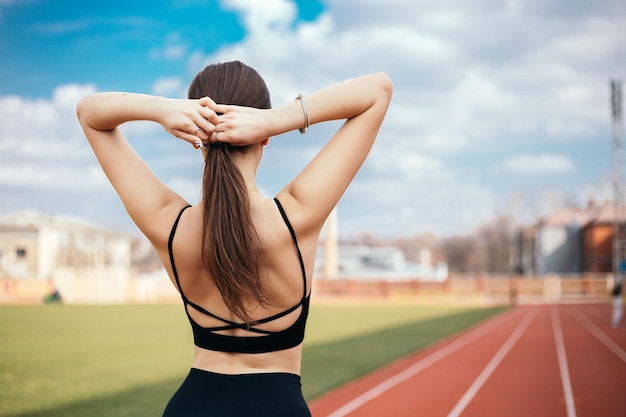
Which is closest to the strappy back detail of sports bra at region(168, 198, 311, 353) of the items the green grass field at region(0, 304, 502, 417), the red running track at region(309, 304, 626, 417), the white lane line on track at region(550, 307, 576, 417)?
the green grass field at region(0, 304, 502, 417)

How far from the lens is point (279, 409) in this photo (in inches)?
54.1

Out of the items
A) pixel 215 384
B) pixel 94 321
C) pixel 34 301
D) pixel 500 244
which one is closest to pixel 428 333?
pixel 94 321

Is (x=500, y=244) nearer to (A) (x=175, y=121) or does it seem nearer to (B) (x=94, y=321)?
(B) (x=94, y=321)

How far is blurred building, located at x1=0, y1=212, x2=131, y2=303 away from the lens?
48.8 meters

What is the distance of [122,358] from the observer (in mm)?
14570

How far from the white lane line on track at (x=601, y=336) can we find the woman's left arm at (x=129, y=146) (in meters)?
16.3

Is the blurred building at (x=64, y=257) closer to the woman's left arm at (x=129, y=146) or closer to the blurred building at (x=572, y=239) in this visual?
the blurred building at (x=572, y=239)

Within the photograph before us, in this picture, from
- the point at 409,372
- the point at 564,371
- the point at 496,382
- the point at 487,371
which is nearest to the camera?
the point at 496,382

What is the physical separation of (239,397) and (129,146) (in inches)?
24.8

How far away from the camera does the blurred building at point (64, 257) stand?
4878 cm

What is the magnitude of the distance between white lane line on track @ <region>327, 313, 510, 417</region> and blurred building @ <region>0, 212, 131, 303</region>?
33.5 m

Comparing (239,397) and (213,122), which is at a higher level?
(213,122)

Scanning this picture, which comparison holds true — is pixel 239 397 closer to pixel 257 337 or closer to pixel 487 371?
pixel 257 337

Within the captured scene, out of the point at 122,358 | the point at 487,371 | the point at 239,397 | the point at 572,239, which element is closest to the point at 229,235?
the point at 239,397
